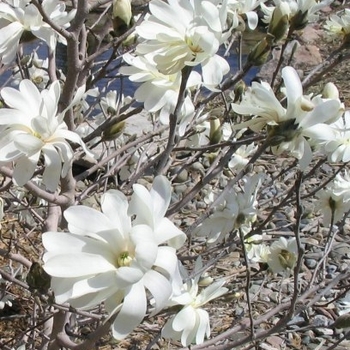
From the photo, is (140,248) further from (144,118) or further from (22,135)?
(144,118)

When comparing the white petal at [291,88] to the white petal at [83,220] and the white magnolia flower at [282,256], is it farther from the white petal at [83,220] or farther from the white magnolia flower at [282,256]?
the white magnolia flower at [282,256]

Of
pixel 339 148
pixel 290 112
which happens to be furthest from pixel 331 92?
pixel 290 112

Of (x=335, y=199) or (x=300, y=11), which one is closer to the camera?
(x=300, y=11)

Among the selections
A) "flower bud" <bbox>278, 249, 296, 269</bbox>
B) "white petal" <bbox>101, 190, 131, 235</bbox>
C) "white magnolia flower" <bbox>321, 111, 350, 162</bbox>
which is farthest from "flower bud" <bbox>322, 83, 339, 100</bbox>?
"white petal" <bbox>101, 190, 131, 235</bbox>

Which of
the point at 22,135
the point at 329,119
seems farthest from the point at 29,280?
the point at 329,119

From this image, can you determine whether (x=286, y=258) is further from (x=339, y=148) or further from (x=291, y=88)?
(x=291, y=88)

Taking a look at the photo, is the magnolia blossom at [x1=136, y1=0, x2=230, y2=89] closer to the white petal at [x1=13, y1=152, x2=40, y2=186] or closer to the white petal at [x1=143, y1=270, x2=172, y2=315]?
the white petal at [x1=13, y1=152, x2=40, y2=186]
